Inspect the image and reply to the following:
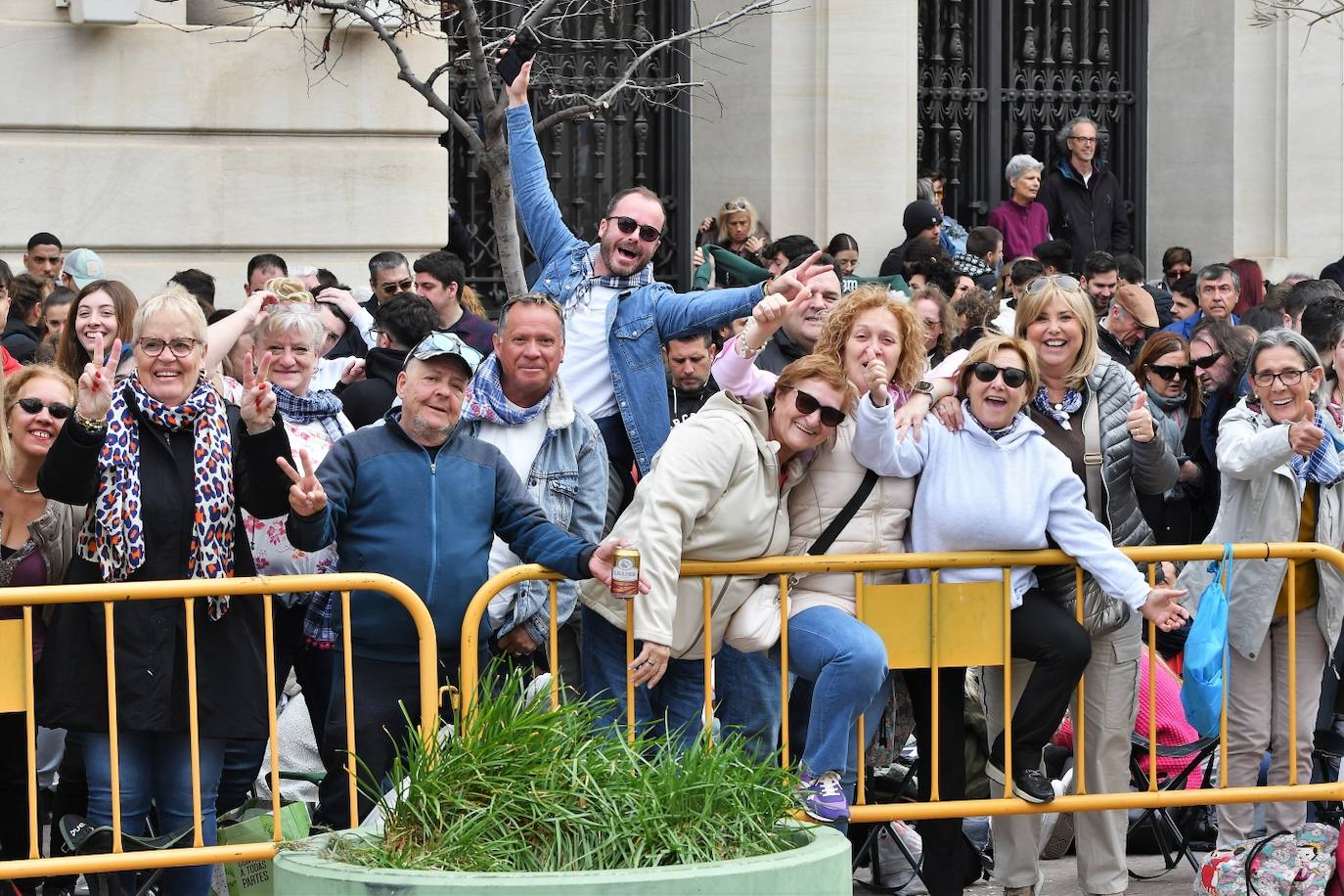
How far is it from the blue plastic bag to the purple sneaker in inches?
51.4

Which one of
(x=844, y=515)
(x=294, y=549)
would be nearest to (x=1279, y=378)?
(x=844, y=515)

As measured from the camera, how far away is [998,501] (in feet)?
21.9

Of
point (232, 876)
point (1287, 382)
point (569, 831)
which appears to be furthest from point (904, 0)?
point (569, 831)

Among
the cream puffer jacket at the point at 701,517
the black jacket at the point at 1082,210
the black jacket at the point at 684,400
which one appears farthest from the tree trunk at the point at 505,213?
the black jacket at the point at 1082,210

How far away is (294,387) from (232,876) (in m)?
1.80

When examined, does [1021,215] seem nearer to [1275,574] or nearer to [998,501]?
[1275,574]

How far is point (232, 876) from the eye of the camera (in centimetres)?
634

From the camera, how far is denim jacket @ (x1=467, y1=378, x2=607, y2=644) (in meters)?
6.67

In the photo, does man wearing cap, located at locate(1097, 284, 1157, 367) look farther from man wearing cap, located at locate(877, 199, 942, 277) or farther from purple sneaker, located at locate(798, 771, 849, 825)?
purple sneaker, located at locate(798, 771, 849, 825)

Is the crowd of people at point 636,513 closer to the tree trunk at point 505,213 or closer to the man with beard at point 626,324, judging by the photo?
the man with beard at point 626,324

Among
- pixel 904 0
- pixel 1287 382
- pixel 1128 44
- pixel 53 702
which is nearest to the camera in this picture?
pixel 53 702

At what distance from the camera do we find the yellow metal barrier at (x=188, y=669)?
19.0ft

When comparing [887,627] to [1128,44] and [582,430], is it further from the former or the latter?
[1128,44]

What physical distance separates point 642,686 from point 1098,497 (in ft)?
5.72
